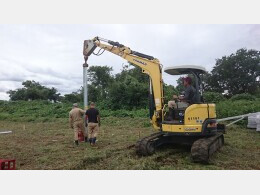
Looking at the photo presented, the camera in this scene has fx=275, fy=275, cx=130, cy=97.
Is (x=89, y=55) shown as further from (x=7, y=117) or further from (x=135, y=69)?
(x=135, y=69)

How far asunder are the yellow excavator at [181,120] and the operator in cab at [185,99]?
9 centimetres

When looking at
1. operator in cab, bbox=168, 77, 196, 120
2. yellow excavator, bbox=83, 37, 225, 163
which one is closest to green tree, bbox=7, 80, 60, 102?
yellow excavator, bbox=83, 37, 225, 163

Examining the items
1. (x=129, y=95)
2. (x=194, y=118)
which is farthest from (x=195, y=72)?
(x=129, y=95)

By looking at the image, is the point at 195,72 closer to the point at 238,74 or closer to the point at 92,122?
the point at 92,122

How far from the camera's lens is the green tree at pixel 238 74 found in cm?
4747

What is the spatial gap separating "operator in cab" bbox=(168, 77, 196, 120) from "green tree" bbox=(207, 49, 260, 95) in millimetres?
42665

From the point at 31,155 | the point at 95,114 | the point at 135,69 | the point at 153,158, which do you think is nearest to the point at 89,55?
the point at 95,114

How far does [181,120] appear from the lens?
315 inches

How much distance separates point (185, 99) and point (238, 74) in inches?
1721

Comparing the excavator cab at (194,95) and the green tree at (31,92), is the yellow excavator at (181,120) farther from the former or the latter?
the green tree at (31,92)

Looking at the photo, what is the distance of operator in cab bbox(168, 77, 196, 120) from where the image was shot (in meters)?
8.18

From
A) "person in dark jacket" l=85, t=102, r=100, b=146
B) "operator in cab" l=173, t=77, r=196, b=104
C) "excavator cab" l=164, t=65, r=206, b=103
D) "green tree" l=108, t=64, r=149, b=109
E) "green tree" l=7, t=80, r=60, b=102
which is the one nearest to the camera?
"operator in cab" l=173, t=77, r=196, b=104

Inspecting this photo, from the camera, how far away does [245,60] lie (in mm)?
47969

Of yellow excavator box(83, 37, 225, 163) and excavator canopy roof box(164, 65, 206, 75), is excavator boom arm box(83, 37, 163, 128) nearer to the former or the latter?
yellow excavator box(83, 37, 225, 163)
